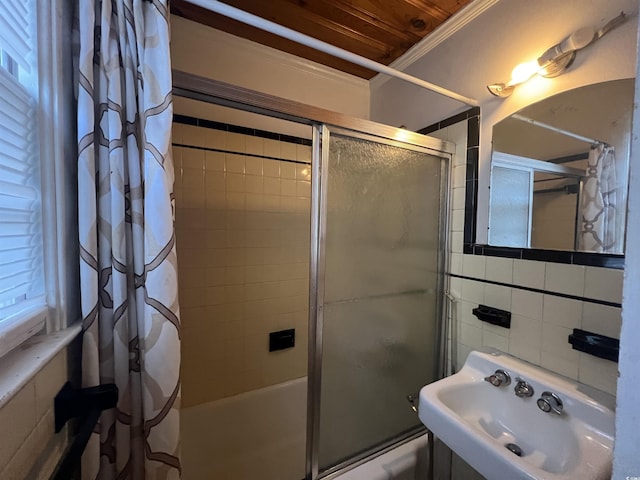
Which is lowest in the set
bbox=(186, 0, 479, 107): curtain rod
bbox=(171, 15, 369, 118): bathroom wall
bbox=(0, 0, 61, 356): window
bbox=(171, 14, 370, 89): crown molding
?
bbox=(0, 0, 61, 356): window

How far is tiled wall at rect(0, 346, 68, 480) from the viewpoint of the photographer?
428 mm

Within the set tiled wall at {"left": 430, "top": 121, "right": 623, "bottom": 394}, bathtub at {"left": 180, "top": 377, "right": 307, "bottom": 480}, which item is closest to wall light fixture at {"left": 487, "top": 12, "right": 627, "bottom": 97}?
tiled wall at {"left": 430, "top": 121, "right": 623, "bottom": 394}

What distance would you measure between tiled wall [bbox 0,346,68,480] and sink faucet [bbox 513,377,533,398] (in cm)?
138

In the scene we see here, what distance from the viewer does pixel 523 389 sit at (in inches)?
38.8

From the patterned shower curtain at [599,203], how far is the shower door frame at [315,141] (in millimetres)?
587

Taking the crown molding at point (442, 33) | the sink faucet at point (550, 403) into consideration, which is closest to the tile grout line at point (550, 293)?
the sink faucet at point (550, 403)

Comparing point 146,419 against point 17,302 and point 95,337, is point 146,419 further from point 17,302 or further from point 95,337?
point 17,302

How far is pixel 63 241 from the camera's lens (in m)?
0.66

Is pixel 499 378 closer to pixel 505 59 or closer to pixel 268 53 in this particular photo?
pixel 505 59

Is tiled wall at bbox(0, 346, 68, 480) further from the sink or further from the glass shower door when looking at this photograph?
the sink

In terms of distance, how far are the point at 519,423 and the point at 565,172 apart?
0.97 metres

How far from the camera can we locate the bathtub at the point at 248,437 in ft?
5.23

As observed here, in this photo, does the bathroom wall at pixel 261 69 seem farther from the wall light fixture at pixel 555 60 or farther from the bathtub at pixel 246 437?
the bathtub at pixel 246 437

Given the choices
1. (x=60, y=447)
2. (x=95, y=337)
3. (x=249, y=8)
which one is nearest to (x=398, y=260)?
(x=95, y=337)
